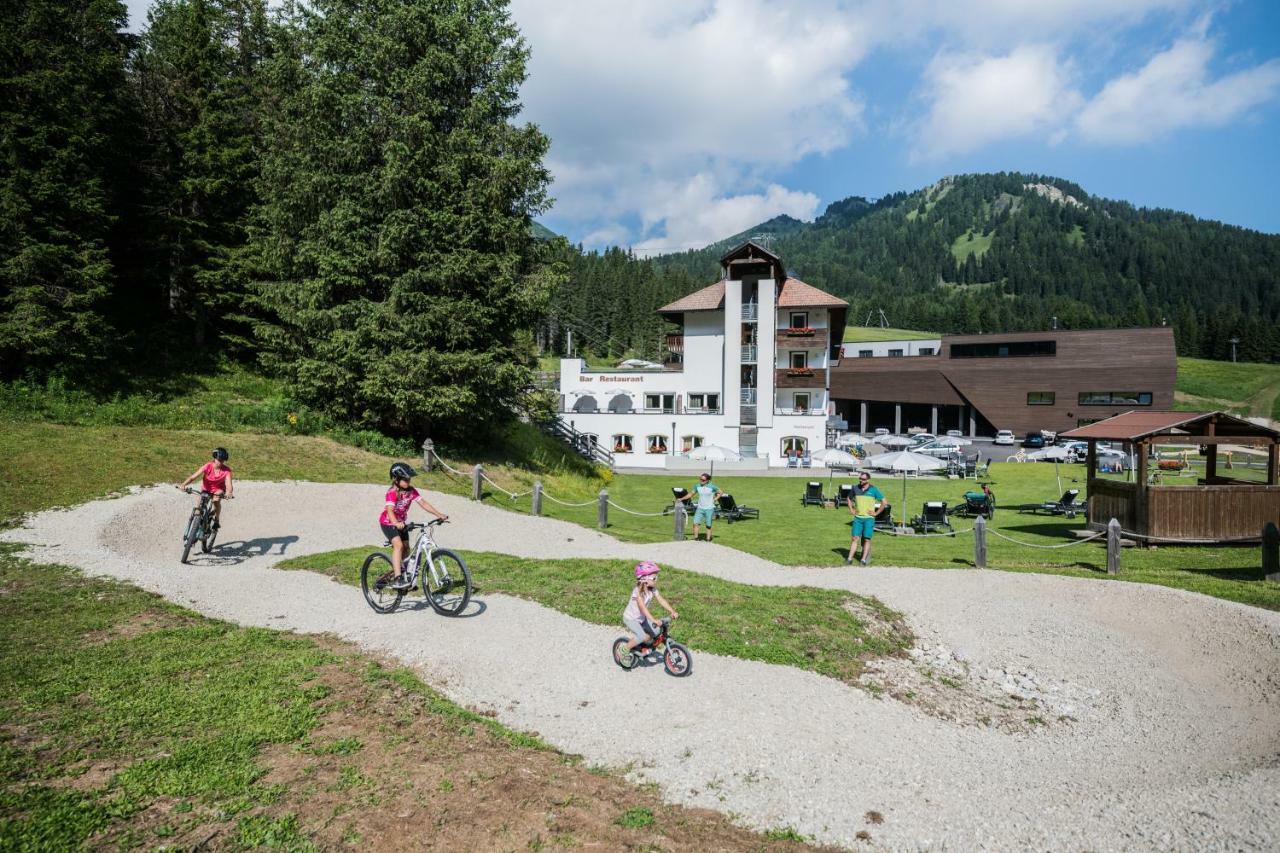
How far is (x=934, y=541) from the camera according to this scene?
2014cm

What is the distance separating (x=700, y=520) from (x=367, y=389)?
13177mm

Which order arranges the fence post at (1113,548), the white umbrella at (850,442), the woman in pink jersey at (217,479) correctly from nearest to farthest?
1. the woman in pink jersey at (217,479)
2. the fence post at (1113,548)
3. the white umbrella at (850,442)

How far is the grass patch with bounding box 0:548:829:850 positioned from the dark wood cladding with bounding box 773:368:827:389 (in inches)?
1696

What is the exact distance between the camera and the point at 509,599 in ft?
35.0

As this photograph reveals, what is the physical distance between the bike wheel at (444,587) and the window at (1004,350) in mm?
69108

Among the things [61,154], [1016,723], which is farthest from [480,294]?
[1016,723]

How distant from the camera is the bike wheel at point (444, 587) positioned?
31.6 ft

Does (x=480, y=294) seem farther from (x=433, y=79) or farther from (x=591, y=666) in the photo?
(x=591, y=666)

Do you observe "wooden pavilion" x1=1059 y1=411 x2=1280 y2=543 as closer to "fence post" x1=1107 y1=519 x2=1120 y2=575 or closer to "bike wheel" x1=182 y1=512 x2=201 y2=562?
"fence post" x1=1107 y1=519 x2=1120 y2=575

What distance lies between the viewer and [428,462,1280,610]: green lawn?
15.0 metres

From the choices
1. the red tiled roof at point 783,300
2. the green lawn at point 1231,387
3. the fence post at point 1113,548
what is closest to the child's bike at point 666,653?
the fence post at point 1113,548

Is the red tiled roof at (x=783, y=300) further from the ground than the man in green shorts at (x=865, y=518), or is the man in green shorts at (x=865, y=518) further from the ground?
the red tiled roof at (x=783, y=300)

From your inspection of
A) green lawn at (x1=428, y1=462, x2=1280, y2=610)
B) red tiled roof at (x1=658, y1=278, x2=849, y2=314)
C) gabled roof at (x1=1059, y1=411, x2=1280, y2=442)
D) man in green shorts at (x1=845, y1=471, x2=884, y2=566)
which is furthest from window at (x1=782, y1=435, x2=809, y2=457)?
man in green shorts at (x1=845, y1=471, x2=884, y2=566)

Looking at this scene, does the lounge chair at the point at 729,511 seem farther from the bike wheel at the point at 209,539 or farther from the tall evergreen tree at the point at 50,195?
the tall evergreen tree at the point at 50,195
